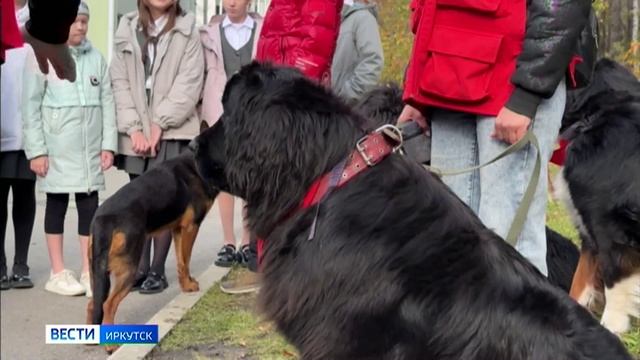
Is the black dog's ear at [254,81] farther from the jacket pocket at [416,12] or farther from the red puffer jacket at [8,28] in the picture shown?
the red puffer jacket at [8,28]

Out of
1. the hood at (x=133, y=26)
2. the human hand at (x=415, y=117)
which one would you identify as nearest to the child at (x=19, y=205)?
the hood at (x=133, y=26)

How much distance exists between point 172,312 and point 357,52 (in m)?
2.40

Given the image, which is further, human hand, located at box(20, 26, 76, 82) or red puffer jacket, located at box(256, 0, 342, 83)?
red puffer jacket, located at box(256, 0, 342, 83)

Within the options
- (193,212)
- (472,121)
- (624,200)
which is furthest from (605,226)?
(193,212)

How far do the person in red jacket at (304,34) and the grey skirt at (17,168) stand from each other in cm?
278

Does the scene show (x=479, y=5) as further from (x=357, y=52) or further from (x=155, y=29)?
(x=155, y=29)

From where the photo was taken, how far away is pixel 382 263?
247 cm

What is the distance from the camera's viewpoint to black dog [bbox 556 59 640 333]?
4.43 metres

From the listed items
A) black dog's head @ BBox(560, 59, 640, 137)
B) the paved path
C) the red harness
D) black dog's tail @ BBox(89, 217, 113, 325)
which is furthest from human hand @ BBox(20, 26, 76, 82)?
black dog's head @ BBox(560, 59, 640, 137)

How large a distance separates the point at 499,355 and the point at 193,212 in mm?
3881

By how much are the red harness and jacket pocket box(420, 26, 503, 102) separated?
0.52m

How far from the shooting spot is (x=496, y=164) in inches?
123

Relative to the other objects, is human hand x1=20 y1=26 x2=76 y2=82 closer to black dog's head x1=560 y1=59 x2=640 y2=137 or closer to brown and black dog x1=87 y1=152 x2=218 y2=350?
brown and black dog x1=87 y1=152 x2=218 y2=350

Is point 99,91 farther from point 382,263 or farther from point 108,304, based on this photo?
point 382,263
